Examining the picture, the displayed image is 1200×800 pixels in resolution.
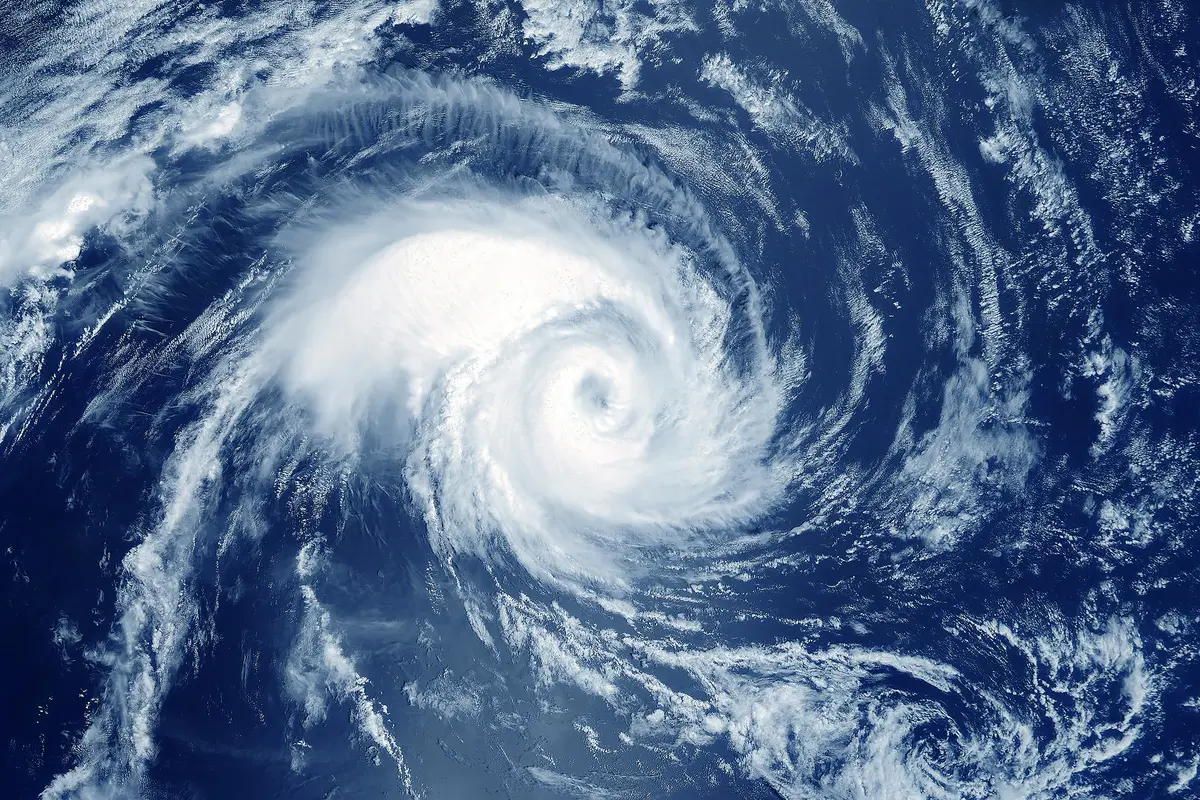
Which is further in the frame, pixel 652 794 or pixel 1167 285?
pixel 652 794

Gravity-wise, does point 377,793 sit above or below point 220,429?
below

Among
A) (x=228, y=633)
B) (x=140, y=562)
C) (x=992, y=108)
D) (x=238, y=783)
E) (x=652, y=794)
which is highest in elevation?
(x=992, y=108)

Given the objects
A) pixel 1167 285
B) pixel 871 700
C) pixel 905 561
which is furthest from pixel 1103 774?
pixel 1167 285

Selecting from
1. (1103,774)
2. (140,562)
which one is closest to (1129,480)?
(1103,774)

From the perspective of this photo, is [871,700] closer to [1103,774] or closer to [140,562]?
[1103,774]

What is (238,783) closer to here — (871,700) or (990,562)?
(871,700)

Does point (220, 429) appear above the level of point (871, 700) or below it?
above
